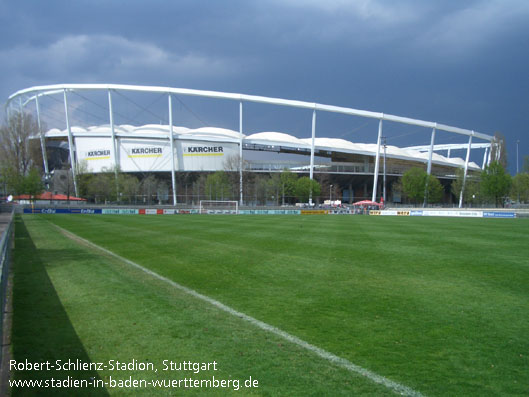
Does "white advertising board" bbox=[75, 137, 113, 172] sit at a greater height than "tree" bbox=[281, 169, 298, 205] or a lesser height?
greater

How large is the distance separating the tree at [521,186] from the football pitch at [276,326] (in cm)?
8607

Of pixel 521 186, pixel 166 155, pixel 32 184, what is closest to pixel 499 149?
pixel 521 186

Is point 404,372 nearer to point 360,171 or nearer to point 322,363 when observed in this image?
point 322,363

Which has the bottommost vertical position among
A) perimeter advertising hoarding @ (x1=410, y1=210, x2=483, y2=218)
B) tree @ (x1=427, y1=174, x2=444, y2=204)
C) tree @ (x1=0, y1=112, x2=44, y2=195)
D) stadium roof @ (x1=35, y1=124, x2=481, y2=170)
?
perimeter advertising hoarding @ (x1=410, y1=210, x2=483, y2=218)

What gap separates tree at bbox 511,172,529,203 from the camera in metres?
81.3

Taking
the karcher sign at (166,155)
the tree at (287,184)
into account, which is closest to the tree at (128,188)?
the karcher sign at (166,155)

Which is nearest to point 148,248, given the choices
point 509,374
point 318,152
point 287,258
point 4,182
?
point 287,258

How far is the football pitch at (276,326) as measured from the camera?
4078mm

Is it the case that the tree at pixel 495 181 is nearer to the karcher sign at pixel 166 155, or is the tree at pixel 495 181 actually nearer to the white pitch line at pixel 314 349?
the karcher sign at pixel 166 155

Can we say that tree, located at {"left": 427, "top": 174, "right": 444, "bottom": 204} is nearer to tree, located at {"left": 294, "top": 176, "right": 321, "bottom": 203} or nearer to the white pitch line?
tree, located at {"left": 294, "top": 176, "right": 321, "bottom": 203}

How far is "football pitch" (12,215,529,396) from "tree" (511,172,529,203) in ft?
282

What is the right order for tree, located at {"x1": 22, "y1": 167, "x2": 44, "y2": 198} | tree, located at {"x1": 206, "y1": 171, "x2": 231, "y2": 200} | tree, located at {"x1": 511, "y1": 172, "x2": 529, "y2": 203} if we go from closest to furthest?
1. tree, located at {"x1": 22, "y1": 167, "x2": 44, "y2": 198}
2. tree, located at {"x1": 206, "y1": 171, "x2": 231, "y2": 200}
3. tree, located at {"x1": 511, "y1": 172, "x2": 529, "y2": 203}

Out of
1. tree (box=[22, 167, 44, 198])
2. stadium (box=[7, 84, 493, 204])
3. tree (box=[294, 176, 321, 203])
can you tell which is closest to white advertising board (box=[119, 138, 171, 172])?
stadium (box=[7, 84, 493, 204])

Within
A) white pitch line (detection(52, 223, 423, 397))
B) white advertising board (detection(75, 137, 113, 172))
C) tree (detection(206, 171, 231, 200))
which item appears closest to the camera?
white pitch line (detection(52, 223, 423, 397))
